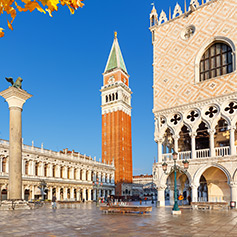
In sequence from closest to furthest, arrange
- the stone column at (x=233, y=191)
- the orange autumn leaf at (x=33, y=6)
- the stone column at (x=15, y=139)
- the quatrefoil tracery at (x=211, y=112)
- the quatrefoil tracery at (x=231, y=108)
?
the orange autumn leaf at (x=33, y=6) < the stone column at (x=233, y=191) < the stone column at (x=15, y=139) < the quatrefoil tracery at (x=231, y=108) < the quatrefoil tracery at (x=211, y=112)

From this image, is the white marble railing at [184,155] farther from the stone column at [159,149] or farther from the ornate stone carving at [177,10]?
the ornate stone carving at [177,10]

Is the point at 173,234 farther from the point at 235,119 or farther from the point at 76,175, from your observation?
the point at 76,175

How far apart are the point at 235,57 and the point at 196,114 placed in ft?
17.3

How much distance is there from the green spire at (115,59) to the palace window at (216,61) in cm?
5984

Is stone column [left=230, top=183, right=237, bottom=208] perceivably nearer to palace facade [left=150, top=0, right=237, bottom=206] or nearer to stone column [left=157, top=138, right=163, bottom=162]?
palace facade [left=150, top=0, right=237, bottom=206]

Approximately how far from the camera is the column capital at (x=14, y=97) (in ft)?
72.3

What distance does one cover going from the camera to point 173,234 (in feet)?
31.0

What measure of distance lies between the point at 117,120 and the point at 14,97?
55551 mm

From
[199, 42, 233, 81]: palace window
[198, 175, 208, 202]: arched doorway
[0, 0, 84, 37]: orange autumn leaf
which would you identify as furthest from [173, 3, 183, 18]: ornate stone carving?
[0, 0, 84, 37]: orange autumn leaf

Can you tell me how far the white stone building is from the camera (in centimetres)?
4891

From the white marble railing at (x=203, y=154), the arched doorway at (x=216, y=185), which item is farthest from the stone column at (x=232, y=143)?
the arched doorway at (x=216, y=185)

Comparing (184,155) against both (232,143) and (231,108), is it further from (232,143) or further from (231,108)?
(231,108)

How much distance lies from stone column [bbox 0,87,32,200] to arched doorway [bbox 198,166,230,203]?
1497 centimetres

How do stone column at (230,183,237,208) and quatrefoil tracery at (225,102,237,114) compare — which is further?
quatrefoil tracery at (225,102,237,114)
